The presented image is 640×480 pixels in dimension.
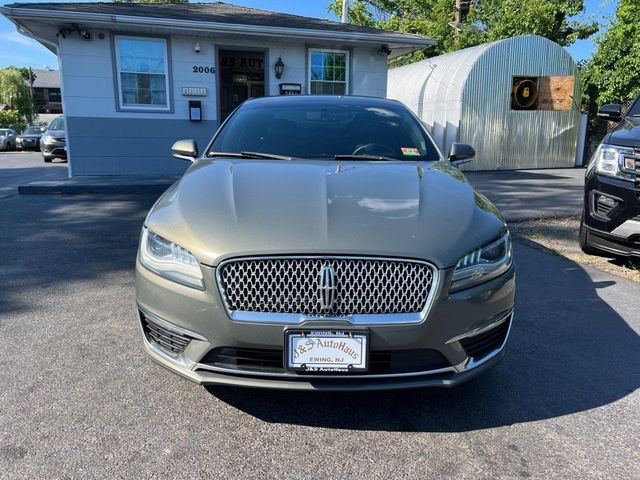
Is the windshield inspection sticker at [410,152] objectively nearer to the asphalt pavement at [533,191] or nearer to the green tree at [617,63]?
the asphalt pavement at [533,191]

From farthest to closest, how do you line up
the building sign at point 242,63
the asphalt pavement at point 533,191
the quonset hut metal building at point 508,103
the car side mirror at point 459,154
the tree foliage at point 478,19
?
1. the tree foliage at point 478,19
2. the quonset hut metal building at point 508,103
3. the building sign at point 242,63
4. the asphalt pavement at point 533,191
5. the car side mirror at point 459,154

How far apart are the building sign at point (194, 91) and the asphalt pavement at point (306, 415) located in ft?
25.7

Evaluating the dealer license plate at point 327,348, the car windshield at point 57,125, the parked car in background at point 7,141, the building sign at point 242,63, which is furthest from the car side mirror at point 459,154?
the parked car in background at point 7,141

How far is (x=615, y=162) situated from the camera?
4.59 metres

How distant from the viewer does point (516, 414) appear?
2521 millimetres

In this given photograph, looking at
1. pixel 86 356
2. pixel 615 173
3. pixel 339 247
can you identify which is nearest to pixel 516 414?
pixel 339 247

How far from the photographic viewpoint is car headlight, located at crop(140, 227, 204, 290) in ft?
7.14

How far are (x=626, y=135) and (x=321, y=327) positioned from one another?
4.03 m

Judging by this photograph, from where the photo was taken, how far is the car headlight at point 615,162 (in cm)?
444

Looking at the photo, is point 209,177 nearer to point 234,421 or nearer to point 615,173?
point 234,421

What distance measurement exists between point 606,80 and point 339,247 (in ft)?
58.5

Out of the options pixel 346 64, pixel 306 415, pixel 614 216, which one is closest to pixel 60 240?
pixel 306 415

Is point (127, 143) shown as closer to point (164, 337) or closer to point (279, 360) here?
point (164, 337)

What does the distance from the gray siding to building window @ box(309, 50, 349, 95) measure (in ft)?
8.35
